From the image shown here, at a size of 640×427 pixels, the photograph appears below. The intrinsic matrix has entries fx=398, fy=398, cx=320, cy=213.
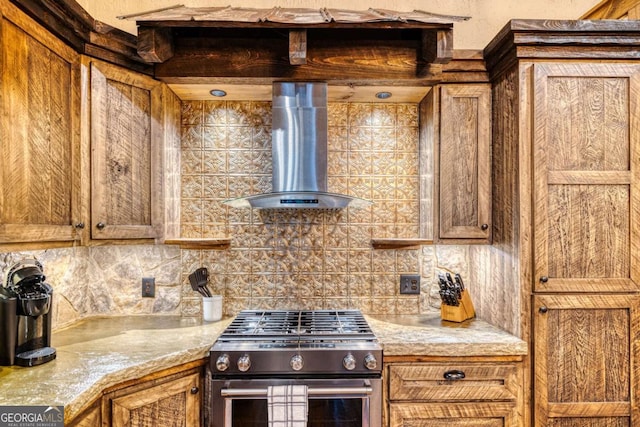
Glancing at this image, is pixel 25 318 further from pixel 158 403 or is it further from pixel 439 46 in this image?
pixel 439 46

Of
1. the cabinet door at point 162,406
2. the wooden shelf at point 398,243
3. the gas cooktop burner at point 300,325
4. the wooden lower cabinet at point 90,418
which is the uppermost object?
the wooden shelf at point 398,243

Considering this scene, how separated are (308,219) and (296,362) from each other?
0.91 metres

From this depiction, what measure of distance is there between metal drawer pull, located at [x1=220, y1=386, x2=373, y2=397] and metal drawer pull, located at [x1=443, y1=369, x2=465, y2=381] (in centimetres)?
35

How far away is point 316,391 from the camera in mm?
1679

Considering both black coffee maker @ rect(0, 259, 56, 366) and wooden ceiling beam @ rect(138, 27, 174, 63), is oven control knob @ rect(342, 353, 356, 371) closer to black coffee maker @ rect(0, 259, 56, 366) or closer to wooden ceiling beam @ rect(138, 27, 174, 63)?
black coffee maker @ rect(0, 259, 56, 366)

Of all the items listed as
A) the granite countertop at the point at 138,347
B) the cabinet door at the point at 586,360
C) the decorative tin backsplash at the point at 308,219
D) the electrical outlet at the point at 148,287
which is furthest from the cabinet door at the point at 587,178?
the electrical outlet at the point at 148,287

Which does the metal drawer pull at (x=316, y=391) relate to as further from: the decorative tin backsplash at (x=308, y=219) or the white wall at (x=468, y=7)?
the white wall at (x=468, y=7)

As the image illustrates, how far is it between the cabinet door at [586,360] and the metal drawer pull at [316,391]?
79cm

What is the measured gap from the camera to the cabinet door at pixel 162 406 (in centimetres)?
148

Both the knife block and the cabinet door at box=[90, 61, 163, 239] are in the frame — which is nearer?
the cabinet door at box=[90, 61, 163, 239]

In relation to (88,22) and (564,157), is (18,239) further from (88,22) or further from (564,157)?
(564,157)

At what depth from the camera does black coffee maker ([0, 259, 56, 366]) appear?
4.82ft

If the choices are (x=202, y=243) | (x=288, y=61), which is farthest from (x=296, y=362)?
(x=288, y=61)
